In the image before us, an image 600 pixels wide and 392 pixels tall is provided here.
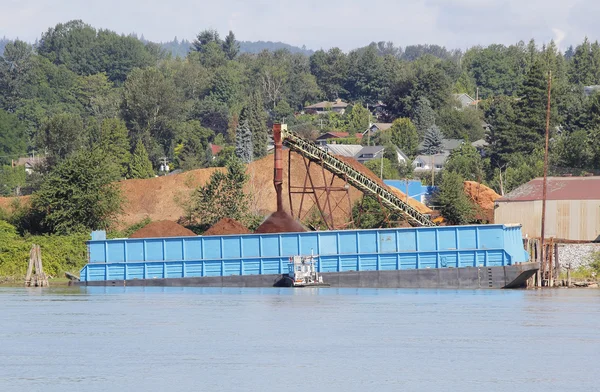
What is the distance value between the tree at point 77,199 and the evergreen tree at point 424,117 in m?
74.6

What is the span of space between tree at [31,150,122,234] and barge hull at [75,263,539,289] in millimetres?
13800

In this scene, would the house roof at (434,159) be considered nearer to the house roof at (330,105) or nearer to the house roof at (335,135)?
the house roof at (335,135)

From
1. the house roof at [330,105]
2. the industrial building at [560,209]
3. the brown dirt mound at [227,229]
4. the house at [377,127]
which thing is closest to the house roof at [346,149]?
the house at [377,127]

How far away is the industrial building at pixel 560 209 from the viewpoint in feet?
220

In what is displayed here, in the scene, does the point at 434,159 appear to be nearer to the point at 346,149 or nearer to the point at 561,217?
the point at 346,149

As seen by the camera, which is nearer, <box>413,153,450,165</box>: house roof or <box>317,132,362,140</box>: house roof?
<box>413,153,450,165</box>: house roof

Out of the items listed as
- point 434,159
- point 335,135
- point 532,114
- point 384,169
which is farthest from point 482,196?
point 335,135

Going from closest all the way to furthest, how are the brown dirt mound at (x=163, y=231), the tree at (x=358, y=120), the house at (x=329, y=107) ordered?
the brown dirt mound at (x=163, y=231) → the tree at (x=358, y=120) → the house at (x=329, y=107)

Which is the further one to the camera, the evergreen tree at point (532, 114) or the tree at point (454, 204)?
the evergreen tree at point (532, 114)

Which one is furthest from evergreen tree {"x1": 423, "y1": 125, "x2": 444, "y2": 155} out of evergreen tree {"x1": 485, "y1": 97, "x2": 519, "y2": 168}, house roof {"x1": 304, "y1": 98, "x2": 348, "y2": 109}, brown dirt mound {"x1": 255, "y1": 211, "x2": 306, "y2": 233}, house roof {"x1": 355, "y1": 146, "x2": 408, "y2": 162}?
brown dirt mound {"x1": 255, "y1": 211, "x2": 306, "y2": 233}

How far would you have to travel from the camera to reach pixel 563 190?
226 ft

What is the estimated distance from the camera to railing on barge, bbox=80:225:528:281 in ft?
180

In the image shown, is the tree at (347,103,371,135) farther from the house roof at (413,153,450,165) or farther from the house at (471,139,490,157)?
the house roof at (413,153,450,165)

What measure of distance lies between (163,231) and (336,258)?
48.9 feet
